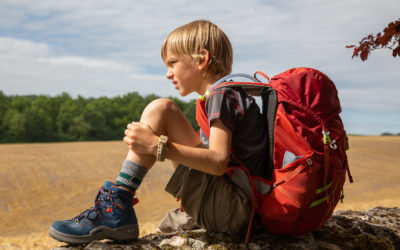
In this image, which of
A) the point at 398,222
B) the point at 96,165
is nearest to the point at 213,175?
the point at 398,222

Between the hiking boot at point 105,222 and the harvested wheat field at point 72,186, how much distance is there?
4.66 meters

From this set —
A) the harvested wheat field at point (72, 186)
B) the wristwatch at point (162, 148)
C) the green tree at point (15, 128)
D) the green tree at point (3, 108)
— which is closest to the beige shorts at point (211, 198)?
the wristwatch at point (162, 148)

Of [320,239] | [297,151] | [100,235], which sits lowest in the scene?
[320,239]

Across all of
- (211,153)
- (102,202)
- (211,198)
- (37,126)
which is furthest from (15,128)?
(211,153)

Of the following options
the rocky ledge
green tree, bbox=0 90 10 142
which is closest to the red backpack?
the rocky ledge

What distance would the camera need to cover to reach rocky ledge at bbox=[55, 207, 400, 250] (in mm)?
2400

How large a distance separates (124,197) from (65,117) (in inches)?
2353

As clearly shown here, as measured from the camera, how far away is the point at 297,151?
232 cm

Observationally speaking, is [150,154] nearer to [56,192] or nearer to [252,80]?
[252,80]

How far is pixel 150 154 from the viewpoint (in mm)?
2406

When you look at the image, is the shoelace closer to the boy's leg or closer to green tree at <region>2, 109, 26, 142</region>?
the boy's leg

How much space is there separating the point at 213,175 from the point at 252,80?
68 cm

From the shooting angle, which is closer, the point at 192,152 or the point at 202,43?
the point at 192,152

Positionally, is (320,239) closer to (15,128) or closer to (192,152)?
(192,152)
